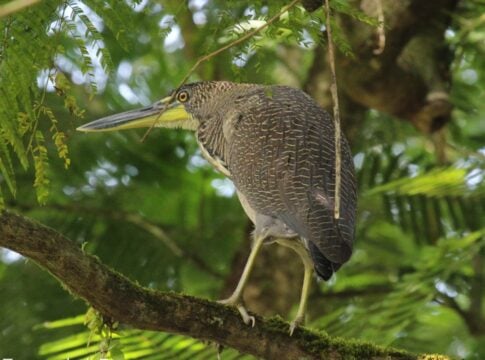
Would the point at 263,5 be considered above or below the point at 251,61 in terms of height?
above

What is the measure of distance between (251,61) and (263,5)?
95.5 inches

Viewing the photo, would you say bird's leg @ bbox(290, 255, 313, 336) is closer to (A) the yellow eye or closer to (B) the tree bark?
(A) the yellow eye

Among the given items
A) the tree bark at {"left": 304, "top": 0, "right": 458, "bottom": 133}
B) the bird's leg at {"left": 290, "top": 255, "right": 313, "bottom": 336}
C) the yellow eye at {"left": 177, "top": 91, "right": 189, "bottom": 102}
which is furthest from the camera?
the tree bark at {"left": 304, "top": 0, "right": 458, "bottom": 133}

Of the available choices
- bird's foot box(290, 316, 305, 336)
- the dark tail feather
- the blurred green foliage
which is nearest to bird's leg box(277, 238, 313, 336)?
bird's foot box(290, 316, 305, 336)

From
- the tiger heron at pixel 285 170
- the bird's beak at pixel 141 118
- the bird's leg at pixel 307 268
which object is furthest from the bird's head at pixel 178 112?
the bird's leg at pixel 307 268

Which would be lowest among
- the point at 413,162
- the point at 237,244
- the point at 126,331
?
the point at 237,244

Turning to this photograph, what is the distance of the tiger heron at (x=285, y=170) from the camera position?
463 cm

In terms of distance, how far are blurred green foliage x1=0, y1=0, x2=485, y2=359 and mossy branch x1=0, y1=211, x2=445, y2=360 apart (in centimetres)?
161

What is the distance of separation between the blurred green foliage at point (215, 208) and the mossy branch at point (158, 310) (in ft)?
5.27

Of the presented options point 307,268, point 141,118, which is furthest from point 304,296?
point 141,118

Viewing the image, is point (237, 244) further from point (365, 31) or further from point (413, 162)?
point (365, 31)

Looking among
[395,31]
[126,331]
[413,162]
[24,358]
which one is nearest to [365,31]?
[395,31]

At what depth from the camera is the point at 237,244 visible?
9008mm

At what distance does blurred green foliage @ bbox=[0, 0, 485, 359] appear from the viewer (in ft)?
24.0
